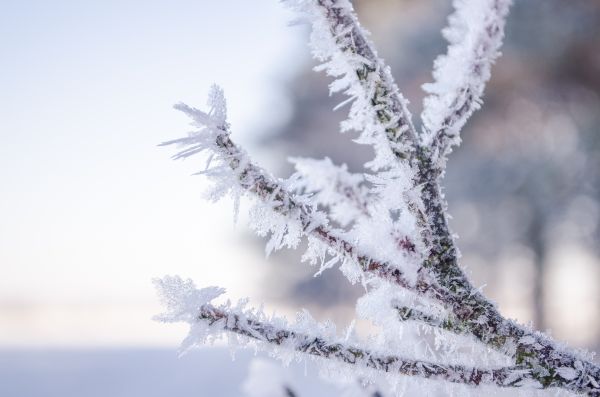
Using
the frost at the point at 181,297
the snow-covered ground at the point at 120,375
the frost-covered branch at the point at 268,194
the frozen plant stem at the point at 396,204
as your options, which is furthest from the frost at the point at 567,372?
the snow-covered ground at the point at 120,375

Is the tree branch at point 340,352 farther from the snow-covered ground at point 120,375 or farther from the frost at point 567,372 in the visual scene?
the snow-covered ground at point 120,375

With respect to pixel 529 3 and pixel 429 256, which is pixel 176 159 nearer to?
pixel 429 256

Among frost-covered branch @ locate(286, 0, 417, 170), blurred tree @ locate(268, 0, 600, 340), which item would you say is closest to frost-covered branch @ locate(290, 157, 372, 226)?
frost-covered branch @ locate(286, 0, 417, 170)

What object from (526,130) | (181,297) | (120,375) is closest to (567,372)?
(181,297)

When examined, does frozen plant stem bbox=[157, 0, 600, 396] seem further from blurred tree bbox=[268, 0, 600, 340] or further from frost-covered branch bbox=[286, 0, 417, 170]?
blurred tree bbox=[268, 0, 600, 340]

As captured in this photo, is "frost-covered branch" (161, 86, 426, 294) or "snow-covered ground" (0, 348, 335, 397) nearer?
"frost-covered branch" (161, 86, 426, 294)

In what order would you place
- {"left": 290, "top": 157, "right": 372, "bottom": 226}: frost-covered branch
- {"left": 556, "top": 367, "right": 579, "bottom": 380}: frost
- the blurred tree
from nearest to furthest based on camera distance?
{"left": 290, "top": 157, "right": 372, "bottom": 226}: frost-covered branch → {"left": 556, "top": 367, "right": 579, "bottom": 380}: frost → the blurred tree

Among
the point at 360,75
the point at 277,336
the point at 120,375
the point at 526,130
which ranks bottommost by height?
the point at 277,336

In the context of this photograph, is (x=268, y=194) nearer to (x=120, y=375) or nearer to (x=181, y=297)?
(x=181, y=297)
